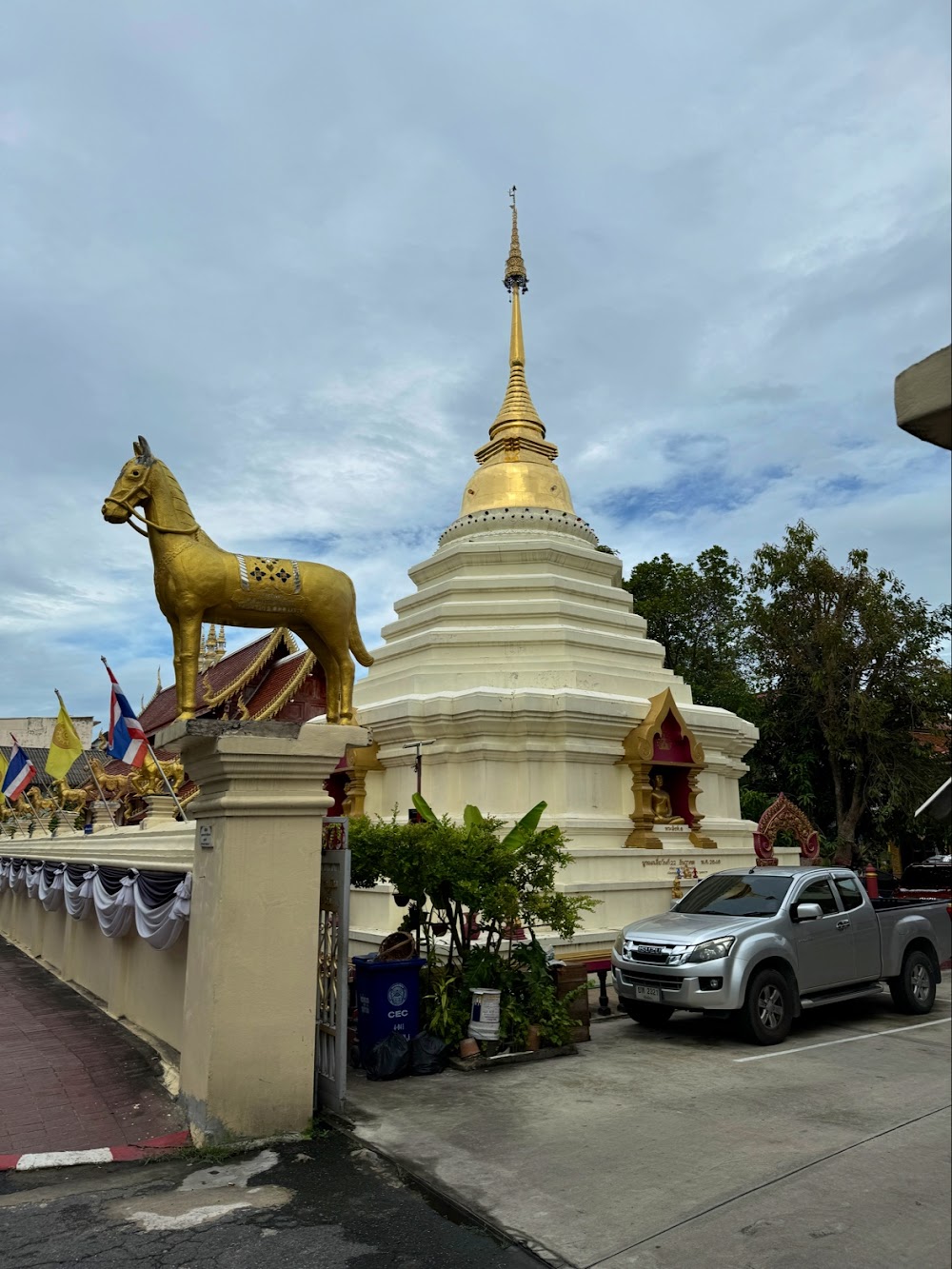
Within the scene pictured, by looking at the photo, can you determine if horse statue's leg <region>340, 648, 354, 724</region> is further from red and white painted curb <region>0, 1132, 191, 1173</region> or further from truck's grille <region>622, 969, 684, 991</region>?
truck's grille <region>622, 969, 684, 991</region>

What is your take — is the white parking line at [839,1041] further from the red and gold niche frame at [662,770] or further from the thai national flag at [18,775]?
the thai national flag at [18,775]

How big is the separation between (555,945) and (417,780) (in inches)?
130

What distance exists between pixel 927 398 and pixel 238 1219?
486cm

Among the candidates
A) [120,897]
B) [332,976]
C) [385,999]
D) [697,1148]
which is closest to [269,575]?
[332,976]

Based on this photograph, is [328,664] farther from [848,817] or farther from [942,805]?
[848,817]

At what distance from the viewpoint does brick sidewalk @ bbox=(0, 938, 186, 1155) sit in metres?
6.18

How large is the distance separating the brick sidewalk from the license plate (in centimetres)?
435

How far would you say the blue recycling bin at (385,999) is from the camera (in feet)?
25.6

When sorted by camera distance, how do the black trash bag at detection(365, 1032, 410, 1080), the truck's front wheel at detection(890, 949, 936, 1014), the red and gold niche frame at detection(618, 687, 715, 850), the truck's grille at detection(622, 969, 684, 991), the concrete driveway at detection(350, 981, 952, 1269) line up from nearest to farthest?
1. the concrete driveway at detection(350, 981, 952, 1269)
2. the black trash bag at detection(365, 1032, 410, 1080)
3. the truck's grille at detection(622, 969, 684, 991)
4. the truck's front wheel at detection(890, 949, 936, 1014)
5. the red and gold niche frame at detection(618, 687, 715, 850)

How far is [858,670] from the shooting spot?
79.2 feet

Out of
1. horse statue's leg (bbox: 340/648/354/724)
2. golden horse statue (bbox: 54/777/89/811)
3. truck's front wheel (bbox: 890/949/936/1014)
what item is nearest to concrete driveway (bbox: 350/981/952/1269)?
truck's front wheel (bbox: 890/949/936/1014)

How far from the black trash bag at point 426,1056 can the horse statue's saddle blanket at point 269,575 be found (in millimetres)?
3853

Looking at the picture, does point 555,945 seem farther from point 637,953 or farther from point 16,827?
point 16,827

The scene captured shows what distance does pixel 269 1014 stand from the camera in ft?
20.2
